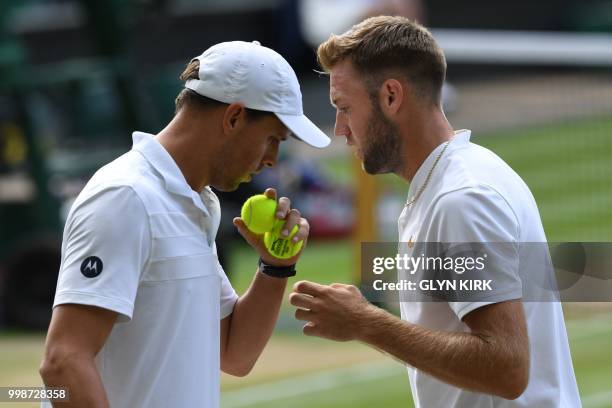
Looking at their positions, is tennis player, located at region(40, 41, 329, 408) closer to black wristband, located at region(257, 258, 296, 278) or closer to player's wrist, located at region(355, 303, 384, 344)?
black wristband, located at region(257, 258, 296, 278)

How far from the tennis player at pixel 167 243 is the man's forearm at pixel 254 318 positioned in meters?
0.30

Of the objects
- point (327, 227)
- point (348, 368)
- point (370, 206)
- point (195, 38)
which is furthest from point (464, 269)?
point (195, 38)

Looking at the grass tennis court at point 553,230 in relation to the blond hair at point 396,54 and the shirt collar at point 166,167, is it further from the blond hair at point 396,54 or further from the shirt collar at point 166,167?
the shirt collar at point 166,167

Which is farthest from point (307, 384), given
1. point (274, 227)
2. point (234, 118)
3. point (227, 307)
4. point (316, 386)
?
point (234, 118)

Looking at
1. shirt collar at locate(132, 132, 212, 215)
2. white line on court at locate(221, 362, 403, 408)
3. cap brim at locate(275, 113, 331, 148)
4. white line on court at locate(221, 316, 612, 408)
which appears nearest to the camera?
shirt collar at locate(132, 132, 212, 215)

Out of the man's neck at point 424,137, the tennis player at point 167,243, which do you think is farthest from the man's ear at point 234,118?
the man's neck at point 424,137

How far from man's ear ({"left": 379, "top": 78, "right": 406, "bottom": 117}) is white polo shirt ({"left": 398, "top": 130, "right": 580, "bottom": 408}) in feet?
0.64

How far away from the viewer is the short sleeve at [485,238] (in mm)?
3791

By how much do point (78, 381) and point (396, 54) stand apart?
1.46 meters

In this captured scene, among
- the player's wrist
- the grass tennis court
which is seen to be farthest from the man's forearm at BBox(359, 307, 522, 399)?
the grass tennis court

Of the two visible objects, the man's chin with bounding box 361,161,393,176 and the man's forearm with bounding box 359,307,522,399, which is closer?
the man's forearm with bounding box 359,307,522,399

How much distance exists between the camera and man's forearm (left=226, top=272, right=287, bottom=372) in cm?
448

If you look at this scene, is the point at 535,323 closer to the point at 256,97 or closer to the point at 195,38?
the point at 256,97

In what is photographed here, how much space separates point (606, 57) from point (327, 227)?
603 cm
